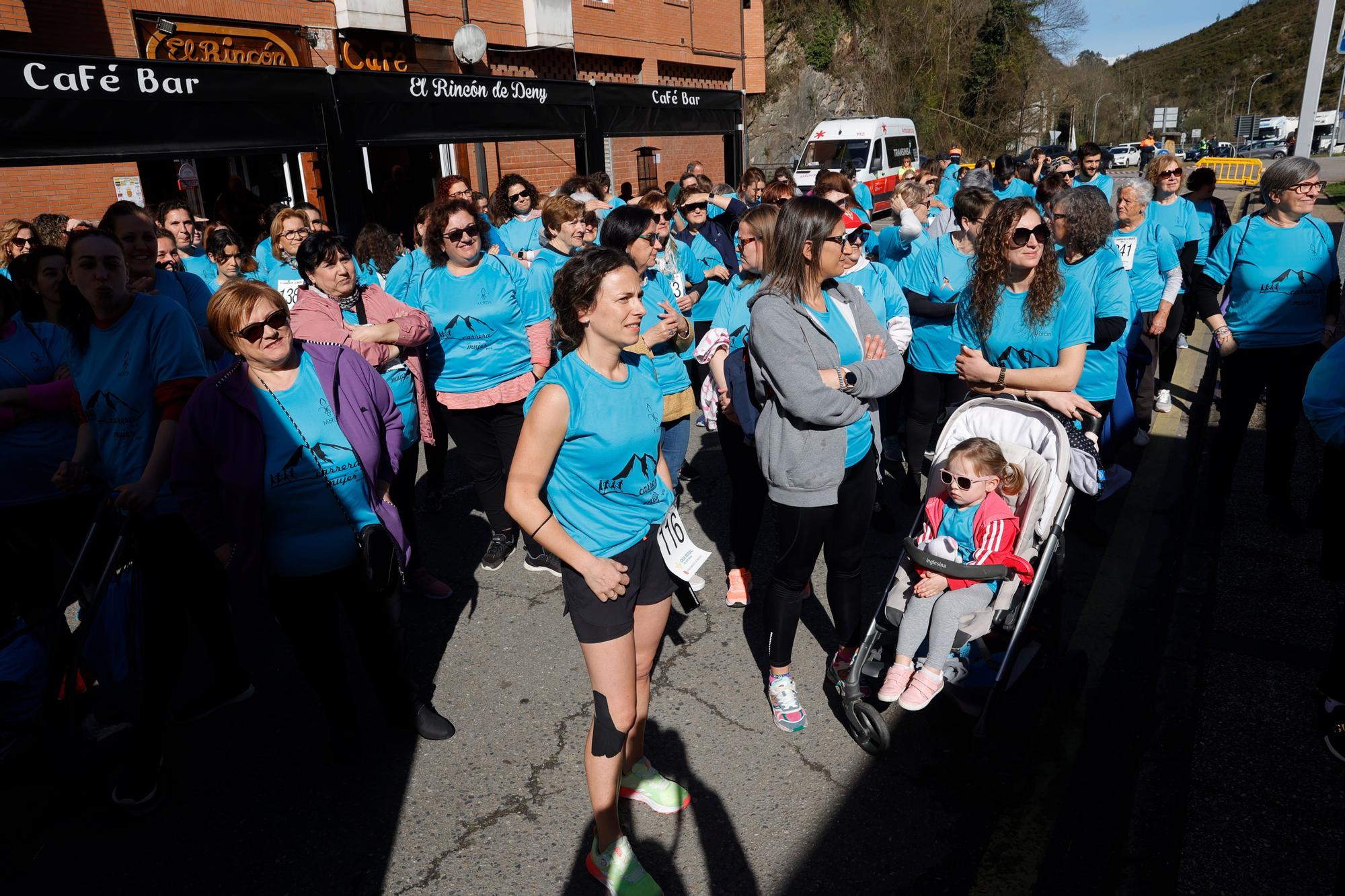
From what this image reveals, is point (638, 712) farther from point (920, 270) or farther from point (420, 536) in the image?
point (920, 270)

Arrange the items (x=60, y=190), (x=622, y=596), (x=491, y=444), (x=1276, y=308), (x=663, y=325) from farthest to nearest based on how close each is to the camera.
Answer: (x=60, y=190), (x=491, y=444), (x=1276, y=308), (x=663, y=325), (x=622, y=596)

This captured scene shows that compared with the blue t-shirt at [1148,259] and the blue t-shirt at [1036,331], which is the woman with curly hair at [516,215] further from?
the blue t-shirt at [1148,259]

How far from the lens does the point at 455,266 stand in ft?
14.7

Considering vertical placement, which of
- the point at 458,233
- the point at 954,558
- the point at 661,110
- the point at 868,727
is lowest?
the point at 868,727

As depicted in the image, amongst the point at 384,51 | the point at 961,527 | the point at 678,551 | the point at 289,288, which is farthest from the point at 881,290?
the point at 384,51

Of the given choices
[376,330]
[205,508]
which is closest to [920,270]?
[376,330]

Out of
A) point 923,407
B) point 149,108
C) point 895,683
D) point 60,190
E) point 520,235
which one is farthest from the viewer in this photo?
point 60,190

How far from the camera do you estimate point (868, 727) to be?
313 centimetres

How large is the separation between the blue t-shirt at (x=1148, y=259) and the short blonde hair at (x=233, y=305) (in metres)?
5.44

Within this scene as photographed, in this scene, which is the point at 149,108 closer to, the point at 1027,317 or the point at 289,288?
the point at 289,288

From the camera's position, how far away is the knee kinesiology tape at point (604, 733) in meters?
2.53

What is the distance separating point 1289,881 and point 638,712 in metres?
1.99

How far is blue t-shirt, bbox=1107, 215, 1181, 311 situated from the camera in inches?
235

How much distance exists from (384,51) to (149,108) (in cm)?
1030
